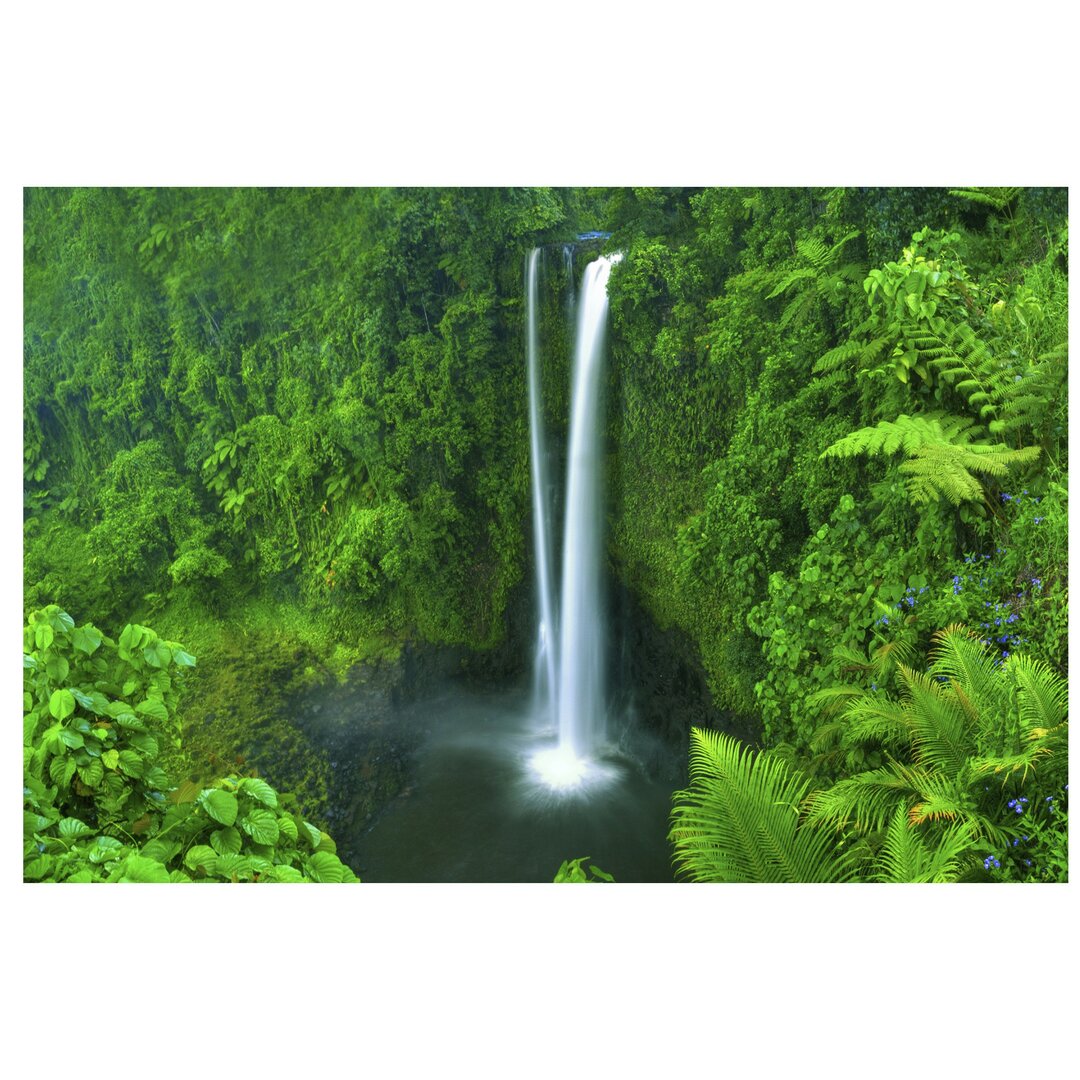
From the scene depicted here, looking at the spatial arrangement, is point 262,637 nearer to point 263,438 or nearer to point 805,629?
point 263,438

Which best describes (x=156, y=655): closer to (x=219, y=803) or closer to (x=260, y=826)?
(x=219, y=803)

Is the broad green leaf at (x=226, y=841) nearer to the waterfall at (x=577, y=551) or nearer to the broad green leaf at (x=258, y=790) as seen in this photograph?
the broad green leaf at (x=258, y=790)

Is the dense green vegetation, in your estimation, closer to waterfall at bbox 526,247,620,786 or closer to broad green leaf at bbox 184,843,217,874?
broad green leaf at bbox 184,843,217,874

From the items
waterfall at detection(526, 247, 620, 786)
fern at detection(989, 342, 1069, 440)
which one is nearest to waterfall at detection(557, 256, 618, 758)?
waterfall at detection(526, 247, 620, 786)

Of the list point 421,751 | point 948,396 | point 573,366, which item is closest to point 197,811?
point 421,751

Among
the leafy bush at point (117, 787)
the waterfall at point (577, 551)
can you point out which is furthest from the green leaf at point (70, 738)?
the waterfall at point (577, 551)
